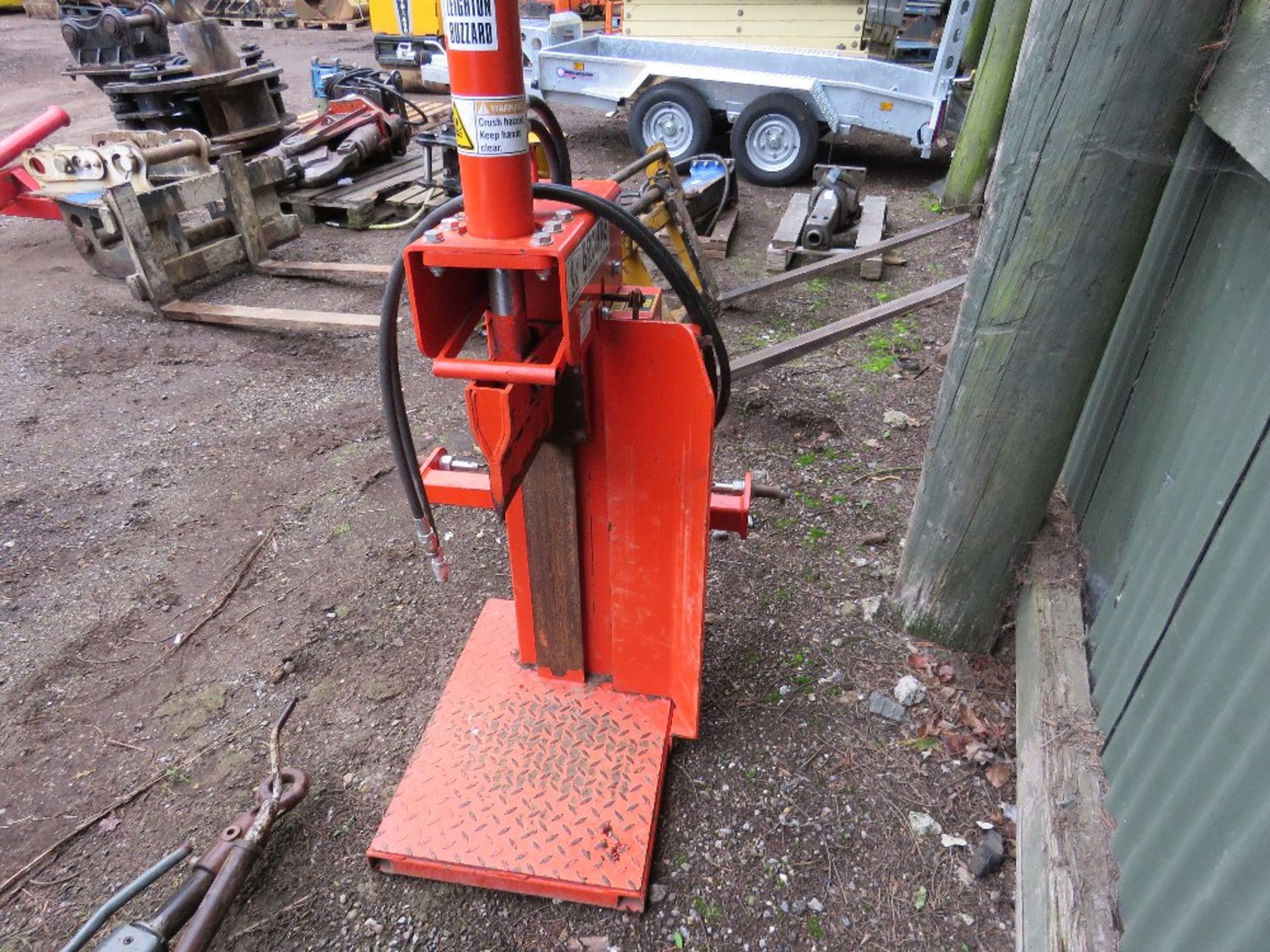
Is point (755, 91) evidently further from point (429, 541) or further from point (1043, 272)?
point (429, 541)

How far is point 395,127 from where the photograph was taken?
7520 mm


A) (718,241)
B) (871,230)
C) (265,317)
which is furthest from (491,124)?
(871,230)

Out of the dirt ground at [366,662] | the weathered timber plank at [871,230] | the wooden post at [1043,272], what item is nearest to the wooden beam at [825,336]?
the dirt ground at [366,662]

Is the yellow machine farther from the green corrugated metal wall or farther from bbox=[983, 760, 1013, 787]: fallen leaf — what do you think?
bbox=[983, 760, 1013, 787]: fallen leaf

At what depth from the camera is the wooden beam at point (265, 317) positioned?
15.3 feet

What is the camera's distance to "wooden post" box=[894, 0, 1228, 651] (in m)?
1.59

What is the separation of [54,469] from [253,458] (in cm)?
90

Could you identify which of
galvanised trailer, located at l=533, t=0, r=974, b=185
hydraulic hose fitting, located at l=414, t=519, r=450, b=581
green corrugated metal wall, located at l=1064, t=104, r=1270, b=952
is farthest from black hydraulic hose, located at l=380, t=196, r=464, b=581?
galvanised trailer, located at l=533, t=0, r=974, b=185

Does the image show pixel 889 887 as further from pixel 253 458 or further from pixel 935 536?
Answer: pixel 253 458

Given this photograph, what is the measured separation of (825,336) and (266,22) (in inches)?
712

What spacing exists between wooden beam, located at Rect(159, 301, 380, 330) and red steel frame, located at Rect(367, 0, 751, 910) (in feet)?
9.50

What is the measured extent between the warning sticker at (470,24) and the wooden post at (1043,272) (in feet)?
4.06

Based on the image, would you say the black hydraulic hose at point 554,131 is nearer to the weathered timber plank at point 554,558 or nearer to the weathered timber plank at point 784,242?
the weathered timber plank at point 554,558

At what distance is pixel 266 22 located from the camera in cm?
1656
